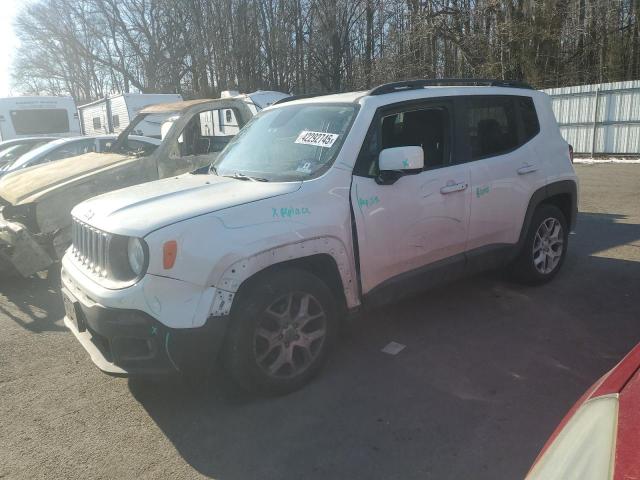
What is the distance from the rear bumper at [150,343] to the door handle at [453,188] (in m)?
2.04

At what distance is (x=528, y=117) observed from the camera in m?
4.94

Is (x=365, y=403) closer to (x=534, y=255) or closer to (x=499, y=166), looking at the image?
(x=499, y=166)

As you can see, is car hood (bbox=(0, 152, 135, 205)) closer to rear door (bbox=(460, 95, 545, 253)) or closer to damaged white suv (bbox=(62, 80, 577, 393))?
damaged white suv (bbox=(62, 80, 577, 393))

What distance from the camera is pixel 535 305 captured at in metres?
4.73

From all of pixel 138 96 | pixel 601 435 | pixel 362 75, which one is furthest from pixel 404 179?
pixel 362 75

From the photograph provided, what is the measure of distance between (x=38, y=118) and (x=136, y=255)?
18.8 metres

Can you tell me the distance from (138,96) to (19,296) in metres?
14.0

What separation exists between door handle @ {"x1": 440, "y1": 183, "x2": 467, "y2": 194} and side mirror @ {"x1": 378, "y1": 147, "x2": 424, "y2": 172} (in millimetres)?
547

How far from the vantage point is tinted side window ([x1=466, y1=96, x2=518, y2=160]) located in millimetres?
4438

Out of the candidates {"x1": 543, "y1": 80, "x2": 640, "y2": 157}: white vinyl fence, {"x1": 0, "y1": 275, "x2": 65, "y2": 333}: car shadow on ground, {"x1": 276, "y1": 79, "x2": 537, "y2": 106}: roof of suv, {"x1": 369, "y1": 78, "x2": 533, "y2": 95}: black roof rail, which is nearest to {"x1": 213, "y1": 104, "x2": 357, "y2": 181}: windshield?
{"x1": 276, "y1": 79, "x2": 537, "y2": 106}: roof of suv

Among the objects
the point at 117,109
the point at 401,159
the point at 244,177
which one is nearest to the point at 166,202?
the point at 244,177

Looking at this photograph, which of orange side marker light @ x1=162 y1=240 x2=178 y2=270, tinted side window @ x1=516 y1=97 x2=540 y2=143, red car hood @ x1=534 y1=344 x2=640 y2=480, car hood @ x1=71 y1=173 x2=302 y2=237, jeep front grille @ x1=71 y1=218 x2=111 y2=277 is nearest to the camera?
red car hood @ x1=534 y1=344 x2=640 y2=480

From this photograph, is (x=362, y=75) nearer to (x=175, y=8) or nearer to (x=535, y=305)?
(x=175, y=8)

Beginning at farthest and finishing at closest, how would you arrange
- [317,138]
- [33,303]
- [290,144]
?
[33,303]
[290,144]
[317,138]
